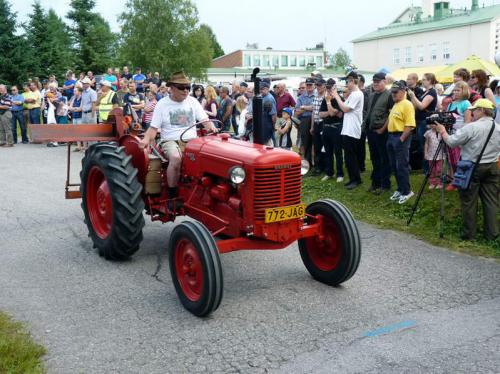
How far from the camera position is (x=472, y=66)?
1650cm

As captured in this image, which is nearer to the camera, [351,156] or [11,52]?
[351,156]

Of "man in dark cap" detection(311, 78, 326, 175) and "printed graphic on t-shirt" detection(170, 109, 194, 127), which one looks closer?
"printed graphic on t-shirt" detection(170, 109, 194, 127)

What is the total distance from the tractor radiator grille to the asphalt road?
90 cm

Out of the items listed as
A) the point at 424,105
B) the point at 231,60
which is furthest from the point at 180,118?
the point at 231,60

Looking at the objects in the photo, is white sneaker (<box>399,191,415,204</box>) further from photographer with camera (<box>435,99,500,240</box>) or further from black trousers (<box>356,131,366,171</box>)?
black trousers (<box>356,131,366,171</box>)

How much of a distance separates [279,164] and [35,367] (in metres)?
2.61

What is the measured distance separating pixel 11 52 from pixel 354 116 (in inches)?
1072

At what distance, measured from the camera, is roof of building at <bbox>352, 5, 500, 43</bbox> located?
184ft

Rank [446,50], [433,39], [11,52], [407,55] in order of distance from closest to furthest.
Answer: [11,52] → [446,50] → [433,39] → [407,55]

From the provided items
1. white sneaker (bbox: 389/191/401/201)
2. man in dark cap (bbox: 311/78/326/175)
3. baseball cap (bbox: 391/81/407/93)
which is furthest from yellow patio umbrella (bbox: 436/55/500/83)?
white sneaker (bbox: 389/191/401/201)

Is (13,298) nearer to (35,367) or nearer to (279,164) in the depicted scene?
(35,367)

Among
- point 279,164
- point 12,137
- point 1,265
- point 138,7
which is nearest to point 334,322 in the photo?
point 279,164

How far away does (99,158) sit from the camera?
646cm

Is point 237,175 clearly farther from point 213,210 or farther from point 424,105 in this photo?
point 424,105
